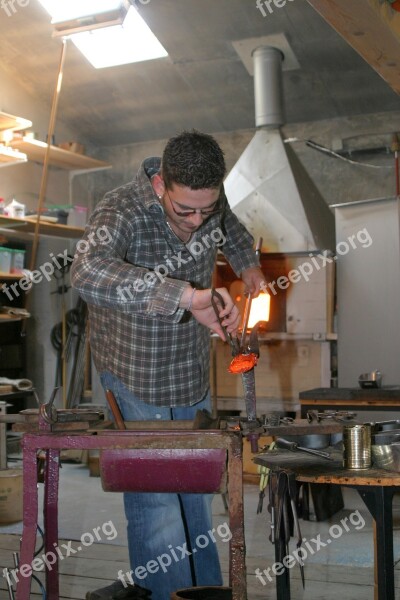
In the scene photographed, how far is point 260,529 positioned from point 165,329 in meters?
2.11

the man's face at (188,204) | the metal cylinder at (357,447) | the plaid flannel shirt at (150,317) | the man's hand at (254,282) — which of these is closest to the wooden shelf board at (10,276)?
the plaid flannel shirt at (150,317)

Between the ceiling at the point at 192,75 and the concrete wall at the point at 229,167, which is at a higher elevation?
the ceiling at the point at 192,75

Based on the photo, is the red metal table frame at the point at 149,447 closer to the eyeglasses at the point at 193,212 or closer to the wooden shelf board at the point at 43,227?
the eyeglasses at the point at 193,212

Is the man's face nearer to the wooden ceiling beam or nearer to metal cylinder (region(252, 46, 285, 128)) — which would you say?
the wooden ceiling beam

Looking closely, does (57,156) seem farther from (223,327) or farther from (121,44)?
(223,327)

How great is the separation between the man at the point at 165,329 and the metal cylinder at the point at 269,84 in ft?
12.1

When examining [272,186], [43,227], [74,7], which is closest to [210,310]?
[272,186]

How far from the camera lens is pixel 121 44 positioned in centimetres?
650

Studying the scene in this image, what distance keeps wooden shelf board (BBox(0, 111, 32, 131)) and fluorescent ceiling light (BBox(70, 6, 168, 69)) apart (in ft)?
3.12

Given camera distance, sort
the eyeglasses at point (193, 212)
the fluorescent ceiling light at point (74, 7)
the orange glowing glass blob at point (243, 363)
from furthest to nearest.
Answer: the fluorescent ceiling light at point (74, 7), the eyeglasses at point (193, 212), the orange glowing glass blob at point (243, 363)

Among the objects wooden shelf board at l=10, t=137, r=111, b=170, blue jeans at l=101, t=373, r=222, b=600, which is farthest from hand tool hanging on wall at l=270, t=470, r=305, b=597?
wooden shelf board at l=10, t=137, r=111, b=170

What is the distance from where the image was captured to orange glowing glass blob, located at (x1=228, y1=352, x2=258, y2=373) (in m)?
2.09

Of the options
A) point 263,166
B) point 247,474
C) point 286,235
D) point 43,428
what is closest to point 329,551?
point 247,474

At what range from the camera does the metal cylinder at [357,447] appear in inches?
84.3
